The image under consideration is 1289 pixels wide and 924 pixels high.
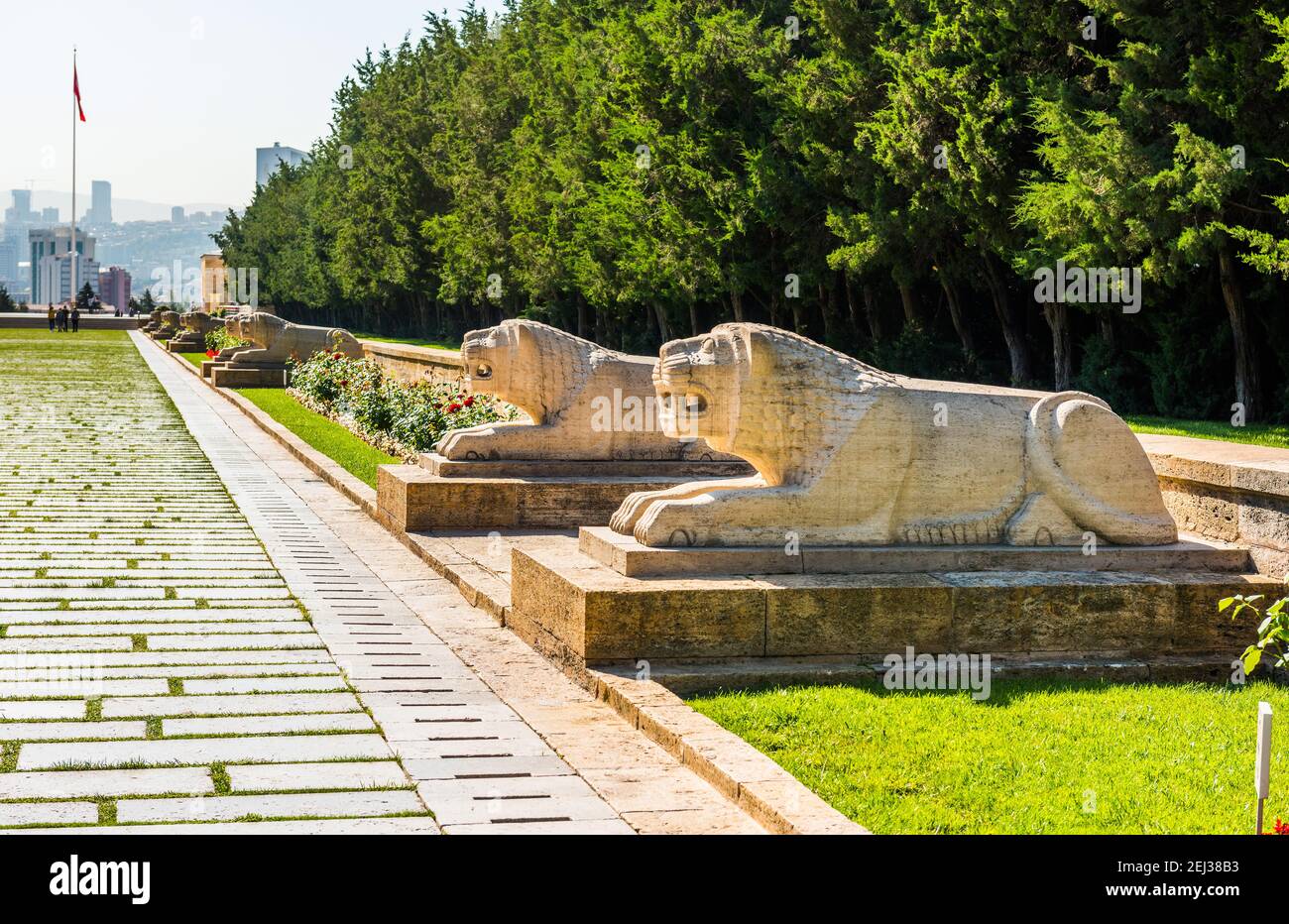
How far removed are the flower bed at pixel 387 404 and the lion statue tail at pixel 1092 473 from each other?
814 centimetres

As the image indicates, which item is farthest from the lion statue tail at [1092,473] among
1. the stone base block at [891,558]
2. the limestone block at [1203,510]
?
the limestone block at [1203,510]

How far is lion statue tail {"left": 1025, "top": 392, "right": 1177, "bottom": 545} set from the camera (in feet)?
28.1

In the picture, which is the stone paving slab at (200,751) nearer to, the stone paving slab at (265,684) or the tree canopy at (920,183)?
the stone paving slab at (265,684)

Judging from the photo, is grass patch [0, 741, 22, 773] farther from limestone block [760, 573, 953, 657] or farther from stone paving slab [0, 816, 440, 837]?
limestone block [760, 573, 953, 657]

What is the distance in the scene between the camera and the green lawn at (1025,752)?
5.57 meters

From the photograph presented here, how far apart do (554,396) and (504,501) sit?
108cm

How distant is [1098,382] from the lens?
67.9ft

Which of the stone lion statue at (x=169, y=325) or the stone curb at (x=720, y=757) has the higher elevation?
the stone lion statue at (x=169, y=325)

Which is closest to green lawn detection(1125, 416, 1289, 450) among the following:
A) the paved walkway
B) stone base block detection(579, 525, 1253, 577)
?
stone base block detection(579, 525, 1253, 577)

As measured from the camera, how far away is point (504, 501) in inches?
493

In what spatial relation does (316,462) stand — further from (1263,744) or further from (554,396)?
(1263,744)

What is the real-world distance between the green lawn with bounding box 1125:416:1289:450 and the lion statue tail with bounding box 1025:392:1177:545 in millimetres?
5352
